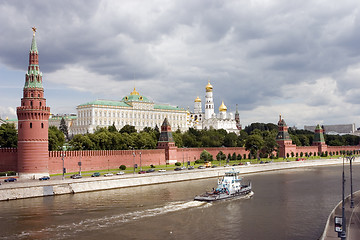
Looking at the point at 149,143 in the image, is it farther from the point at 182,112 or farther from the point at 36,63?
the point at 182,112

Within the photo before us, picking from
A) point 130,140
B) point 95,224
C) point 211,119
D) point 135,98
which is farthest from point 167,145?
point 211,119

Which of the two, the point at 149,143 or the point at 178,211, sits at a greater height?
the point at 149,143

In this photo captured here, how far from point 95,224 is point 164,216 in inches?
224

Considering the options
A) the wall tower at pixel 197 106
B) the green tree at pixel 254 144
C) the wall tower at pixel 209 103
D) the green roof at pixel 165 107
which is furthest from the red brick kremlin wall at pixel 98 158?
the wall tower at pixel 197 106

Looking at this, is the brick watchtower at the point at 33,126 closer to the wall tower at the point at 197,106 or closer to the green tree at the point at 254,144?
the green tree at the point at 254,144

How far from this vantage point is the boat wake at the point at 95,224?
27469 mm

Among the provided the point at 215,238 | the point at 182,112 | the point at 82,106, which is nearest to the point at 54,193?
the point at 215,238

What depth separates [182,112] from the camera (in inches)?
5950

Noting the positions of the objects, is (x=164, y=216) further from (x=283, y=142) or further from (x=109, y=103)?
(x=109, y=103)

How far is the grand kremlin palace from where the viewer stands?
5049 inches

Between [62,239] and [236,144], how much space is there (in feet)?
286

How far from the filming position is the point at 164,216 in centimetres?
3294

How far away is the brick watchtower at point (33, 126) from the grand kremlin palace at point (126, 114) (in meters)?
→ 71.9

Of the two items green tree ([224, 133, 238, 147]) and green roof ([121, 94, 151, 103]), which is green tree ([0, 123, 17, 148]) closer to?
green tree ([224, 133, 238, 147])
